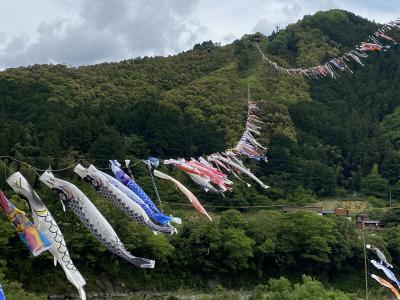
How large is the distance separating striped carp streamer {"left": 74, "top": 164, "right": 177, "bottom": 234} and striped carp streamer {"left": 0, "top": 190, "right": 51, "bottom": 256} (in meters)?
2.44

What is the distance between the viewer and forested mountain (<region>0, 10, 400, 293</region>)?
1313 inches

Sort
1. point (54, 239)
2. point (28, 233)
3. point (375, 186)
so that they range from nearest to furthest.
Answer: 1. point (28, 233)
2. point (54, 239)
3. point (375, 186)

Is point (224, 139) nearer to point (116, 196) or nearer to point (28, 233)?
point (116, 196)

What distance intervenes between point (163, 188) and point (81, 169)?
2719 centimetres

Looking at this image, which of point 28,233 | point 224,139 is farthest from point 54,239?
point 224,139

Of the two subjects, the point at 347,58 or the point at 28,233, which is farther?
the point at 347,58

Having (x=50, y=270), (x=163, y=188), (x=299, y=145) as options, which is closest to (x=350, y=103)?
(x=299, y=145)

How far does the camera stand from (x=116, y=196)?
14.9m

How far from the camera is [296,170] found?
52.9 metres

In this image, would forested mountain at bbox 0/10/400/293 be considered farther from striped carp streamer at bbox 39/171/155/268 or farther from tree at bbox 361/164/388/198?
striped carp streamer at bbox 39/171/155/268

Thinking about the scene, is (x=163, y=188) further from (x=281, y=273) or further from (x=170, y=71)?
(x=170, y=71)

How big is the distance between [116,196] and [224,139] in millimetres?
36523

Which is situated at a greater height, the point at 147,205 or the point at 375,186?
the point at 375,186

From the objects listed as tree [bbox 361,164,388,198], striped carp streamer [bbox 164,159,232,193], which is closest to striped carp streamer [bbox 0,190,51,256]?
striped carp streamer [bbox 164,159,232,193]
